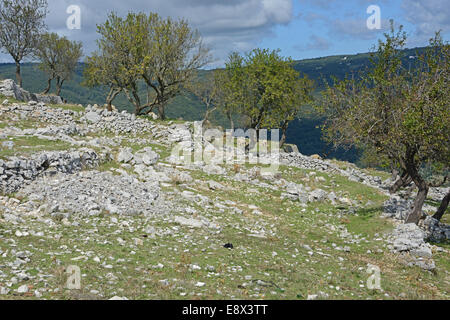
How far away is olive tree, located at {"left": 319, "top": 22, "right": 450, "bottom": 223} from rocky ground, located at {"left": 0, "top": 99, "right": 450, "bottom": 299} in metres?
4.19

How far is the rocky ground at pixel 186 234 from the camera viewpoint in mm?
10641

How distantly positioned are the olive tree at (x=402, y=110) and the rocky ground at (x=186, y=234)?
4.19 meters

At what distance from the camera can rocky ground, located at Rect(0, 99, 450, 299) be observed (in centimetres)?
1064

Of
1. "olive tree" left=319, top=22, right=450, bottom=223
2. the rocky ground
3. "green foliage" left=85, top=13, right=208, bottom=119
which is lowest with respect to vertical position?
the rocky ground

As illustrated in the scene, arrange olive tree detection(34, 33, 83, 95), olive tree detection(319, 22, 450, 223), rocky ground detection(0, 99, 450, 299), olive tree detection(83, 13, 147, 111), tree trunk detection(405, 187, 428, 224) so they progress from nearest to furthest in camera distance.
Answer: rocky ground detection(0, 99, 450, 299) < olive tree detection(319, 22, 450, 223) < tree trunk detection(405, 187, 428, 224) < olive tree detection(83, 13, 147, 111) < olive tree detection(34, 33, 83, 95)

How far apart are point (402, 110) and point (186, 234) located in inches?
532

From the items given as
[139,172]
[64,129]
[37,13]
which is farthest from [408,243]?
[37,13]

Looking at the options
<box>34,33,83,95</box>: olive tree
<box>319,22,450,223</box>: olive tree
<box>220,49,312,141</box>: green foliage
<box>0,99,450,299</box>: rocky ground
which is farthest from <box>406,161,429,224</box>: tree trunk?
<box>34,33,83,95</box>: olive tree

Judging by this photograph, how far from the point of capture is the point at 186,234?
1554 centimetres

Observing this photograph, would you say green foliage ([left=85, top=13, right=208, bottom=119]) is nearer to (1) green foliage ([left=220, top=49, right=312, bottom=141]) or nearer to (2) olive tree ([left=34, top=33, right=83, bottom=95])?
(1) green foliage ([left=220, top=49, right=312, bottom=141])

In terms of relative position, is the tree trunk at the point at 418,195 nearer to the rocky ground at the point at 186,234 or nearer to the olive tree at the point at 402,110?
the olive tree at the point at 402,110

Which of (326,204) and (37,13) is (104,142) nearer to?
(326,204)

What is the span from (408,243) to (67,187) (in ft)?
55.6

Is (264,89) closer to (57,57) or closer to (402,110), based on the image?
(402,110)
